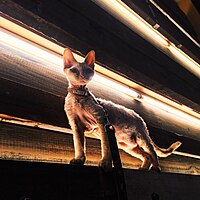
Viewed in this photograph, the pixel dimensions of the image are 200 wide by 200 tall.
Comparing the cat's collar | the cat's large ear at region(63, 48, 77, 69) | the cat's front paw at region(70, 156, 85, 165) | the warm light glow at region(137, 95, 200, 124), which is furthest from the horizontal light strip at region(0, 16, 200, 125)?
the cat's front paw at region(70, 156, 85, 165)

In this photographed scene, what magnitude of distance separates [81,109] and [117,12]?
1.22 m

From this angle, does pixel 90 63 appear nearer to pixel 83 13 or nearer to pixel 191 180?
pixel 83 13

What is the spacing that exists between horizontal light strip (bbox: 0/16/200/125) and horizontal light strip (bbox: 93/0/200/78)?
0.49 m

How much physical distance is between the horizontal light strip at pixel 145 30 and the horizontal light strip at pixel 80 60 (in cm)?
49

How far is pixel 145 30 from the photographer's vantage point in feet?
7.05

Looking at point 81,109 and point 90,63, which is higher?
point 90,63

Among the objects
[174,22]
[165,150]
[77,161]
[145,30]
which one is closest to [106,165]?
[77,161]

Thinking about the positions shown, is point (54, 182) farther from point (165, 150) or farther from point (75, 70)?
point (165, 150)

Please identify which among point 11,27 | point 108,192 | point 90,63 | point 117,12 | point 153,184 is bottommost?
point 108,192

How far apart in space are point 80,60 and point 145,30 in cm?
95

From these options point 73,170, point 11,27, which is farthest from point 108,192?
point 11,27

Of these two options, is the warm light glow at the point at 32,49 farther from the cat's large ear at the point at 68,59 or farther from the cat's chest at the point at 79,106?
the cat's chest at the point at 79,106

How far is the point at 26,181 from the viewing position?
74 cm

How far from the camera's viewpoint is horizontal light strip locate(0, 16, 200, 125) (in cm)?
120
